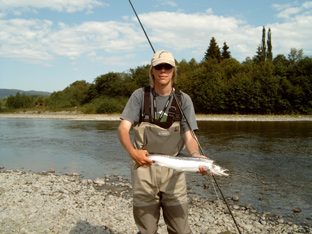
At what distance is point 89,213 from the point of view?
607cm

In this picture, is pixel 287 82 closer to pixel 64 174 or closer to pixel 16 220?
pixel 64 174

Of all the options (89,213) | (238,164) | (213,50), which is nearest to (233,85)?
(213,50)

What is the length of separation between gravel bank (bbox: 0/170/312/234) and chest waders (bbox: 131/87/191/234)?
2.32m

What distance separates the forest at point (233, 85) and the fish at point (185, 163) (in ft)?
139

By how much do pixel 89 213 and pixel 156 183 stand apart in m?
3.65

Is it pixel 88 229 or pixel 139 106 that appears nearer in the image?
pixel 139 106

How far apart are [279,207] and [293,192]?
4.72 feet

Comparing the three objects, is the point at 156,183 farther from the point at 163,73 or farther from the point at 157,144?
the point at 163,73

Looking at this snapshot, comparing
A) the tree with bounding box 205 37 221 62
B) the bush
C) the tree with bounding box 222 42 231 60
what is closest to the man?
the bush

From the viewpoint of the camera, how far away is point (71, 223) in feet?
17.8

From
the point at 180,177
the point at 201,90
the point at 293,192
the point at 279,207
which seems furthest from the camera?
Answer: the point at 201,90

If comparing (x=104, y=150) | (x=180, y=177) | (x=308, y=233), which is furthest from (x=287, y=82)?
(x=180, y=177)

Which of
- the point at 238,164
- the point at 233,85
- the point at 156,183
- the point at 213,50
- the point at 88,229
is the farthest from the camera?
the point at 213,50

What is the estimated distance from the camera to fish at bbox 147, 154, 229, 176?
2.87 metres
